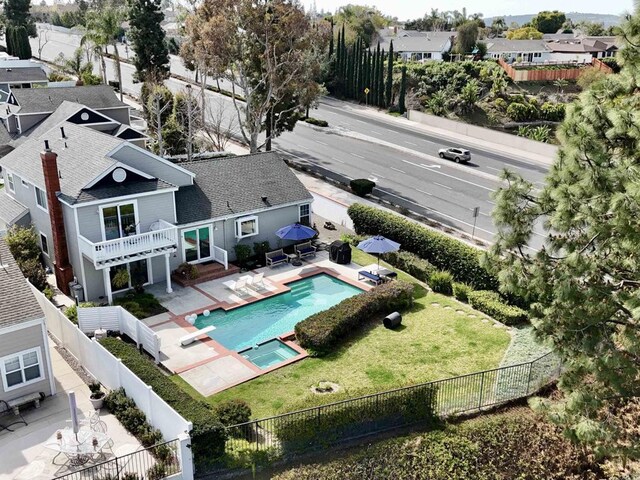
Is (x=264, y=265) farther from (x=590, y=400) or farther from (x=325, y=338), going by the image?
(x=590, y=400)

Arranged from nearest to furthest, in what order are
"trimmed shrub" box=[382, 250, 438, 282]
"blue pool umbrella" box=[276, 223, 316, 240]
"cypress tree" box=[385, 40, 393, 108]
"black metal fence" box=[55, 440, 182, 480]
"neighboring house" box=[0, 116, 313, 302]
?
1. "black metal fence" box=[55, 440, 182, 480]
2. "neighboring house" box=[0, 116, 313, 302]
3. "trimmed shrub" box=[382, 250, 438, 282]
4. "blue pool umbrella" box=[276, 223, 316, 240]
5. "cypress tree" box=[385, 40, 393, 108]

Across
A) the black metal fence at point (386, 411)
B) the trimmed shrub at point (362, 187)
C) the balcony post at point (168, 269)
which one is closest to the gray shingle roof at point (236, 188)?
the balcony post at point (168, 269)

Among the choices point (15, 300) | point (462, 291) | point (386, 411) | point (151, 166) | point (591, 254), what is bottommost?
point (462, 291)

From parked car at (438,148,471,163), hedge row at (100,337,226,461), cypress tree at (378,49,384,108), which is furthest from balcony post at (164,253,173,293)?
cypress tree at (378,49,384,108)

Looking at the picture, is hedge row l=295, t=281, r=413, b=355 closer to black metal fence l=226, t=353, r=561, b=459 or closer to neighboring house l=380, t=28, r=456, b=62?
black metal fence l=226, t=353, r=561, b=459

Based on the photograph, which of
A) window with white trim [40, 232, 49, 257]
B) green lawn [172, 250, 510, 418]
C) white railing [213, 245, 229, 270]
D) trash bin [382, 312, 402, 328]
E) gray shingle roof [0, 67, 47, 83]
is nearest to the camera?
green lawn [172, 250, 510, 418]

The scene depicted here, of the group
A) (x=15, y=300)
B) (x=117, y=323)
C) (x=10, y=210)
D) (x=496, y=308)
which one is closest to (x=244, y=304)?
(x=117, y=323)

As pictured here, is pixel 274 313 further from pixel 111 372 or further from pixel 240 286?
Answer: pixel 111 372
